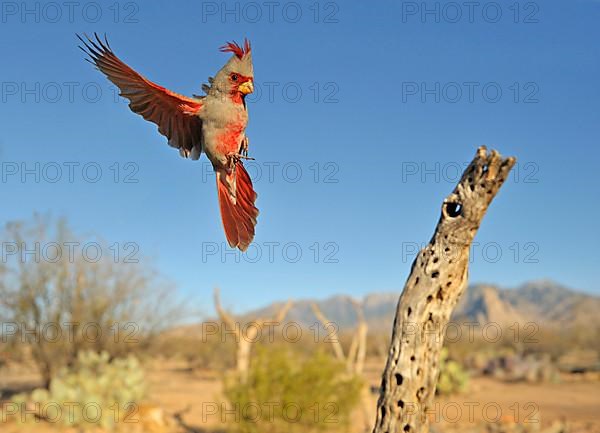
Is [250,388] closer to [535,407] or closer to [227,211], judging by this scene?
[535,407]

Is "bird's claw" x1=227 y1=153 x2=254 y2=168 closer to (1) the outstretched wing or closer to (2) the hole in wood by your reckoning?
(1) the outstretched wing

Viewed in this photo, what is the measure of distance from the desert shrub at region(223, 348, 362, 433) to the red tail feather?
450 inches

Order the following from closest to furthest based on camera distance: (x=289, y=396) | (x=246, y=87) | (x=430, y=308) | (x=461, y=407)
A: 1. (x=246, y=87)
2. (x=430, y=308)
3. (x=289, y=396)
4. (x=461, y=407)

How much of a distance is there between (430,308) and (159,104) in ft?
6.65

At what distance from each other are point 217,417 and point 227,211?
44.5ft

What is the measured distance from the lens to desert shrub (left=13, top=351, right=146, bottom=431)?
44.4ft

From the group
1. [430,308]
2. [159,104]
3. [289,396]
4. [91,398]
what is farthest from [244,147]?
[91,398]

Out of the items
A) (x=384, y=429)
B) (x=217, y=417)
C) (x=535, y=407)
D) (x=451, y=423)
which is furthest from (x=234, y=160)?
(x=535, y=407)

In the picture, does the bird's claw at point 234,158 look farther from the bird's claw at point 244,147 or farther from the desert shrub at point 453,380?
the desert shrub at point 453,380

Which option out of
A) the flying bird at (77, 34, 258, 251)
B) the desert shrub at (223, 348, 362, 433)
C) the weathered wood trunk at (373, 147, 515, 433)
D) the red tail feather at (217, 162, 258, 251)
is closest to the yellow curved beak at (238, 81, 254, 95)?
the flying bird at (77, 34, 258, 251)

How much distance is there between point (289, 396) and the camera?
12.1 metres

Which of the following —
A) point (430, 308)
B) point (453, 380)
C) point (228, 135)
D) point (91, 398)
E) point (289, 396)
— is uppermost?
point (228, 135)

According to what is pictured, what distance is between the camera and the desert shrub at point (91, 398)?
13.5m

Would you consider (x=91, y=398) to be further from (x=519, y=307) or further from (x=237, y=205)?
(x=519, y=307)
